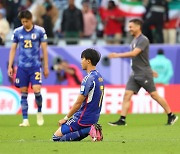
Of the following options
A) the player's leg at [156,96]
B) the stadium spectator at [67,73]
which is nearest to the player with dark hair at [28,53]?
the player's leg at [156,96]

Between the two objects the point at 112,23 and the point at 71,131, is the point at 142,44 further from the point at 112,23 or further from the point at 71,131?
the point at 112,23

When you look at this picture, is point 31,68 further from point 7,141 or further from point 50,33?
point 50,33

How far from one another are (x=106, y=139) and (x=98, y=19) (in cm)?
1220

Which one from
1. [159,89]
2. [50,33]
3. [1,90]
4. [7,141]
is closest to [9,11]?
[50,33]

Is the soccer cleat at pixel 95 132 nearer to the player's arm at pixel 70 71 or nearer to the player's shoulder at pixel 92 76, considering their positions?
the player's shoulder at pixel 92 76

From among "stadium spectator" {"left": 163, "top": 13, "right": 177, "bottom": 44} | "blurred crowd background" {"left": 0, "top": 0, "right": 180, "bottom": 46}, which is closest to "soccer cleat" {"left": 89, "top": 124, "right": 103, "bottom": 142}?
"blurred crowd background" {"left": 0, "top": 0, "right": 180, "bottom": 46}

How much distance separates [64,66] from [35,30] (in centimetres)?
697

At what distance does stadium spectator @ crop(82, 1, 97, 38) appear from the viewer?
983 inches

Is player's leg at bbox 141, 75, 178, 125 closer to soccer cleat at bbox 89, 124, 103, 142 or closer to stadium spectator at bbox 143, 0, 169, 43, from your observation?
soccer cleat at bbox 89, 124, 103, 142

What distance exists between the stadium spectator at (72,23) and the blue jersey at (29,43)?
756 centimetres

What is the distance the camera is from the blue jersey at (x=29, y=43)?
17.0 meters

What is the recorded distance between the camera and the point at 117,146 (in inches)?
467

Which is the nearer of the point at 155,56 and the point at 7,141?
the point at 7,141

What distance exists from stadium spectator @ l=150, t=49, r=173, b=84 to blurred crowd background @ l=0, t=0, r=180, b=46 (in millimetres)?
1160
